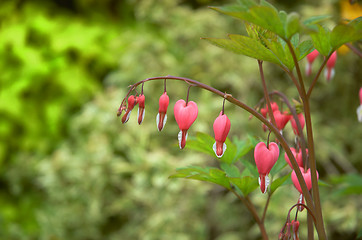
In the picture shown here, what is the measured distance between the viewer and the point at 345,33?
0.44 m

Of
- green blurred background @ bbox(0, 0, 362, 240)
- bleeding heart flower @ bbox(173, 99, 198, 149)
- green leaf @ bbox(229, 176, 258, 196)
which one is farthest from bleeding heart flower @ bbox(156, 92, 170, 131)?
green blurred background @ bbox(0, 0, 362, 240)

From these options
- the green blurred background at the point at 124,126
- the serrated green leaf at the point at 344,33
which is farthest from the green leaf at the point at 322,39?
the green blurred background at the point at 124,126

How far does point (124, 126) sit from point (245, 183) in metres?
1.49

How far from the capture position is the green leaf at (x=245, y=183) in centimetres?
56

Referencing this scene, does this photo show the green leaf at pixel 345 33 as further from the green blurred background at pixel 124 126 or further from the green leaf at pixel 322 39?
the green blurred background at pixel 124 126

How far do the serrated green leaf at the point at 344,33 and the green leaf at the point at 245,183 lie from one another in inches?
8.8

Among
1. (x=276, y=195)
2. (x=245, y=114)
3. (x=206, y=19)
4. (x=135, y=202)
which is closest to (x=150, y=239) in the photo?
(x=135, y=202)

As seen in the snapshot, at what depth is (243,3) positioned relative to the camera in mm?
441

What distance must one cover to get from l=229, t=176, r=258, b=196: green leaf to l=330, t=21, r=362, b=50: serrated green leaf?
22 cm

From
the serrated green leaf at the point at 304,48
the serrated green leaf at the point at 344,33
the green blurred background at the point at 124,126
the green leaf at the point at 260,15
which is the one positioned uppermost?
the green leaf at the point at 260,15

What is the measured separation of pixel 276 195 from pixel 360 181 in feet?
2.91

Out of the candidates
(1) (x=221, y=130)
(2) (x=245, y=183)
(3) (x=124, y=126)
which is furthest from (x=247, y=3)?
(3) (x=124, y=126)

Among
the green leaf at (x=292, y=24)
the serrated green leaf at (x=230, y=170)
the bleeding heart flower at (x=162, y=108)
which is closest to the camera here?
the green leaf at (x=292, y=24)

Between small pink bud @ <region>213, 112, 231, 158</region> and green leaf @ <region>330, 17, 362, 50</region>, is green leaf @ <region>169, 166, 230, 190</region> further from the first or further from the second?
green leaf @ <region>330, 17, 362, 50</region>
